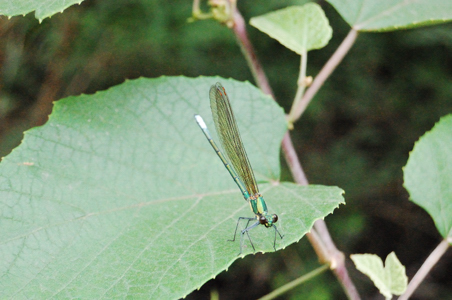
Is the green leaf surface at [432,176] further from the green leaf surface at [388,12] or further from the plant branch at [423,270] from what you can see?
the green leaf surface at [388,12]

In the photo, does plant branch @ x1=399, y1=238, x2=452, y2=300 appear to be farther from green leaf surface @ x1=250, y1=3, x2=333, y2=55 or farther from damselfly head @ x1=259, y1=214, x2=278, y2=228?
green leaf surface @ x1=250, y1=3, x2=333, y2=55

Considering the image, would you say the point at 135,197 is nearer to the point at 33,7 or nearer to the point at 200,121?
the point at 200,121

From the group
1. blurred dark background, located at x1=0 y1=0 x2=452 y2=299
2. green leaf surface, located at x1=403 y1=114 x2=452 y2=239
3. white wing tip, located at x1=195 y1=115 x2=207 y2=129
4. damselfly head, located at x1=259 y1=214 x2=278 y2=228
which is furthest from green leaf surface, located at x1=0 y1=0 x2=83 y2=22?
blurred dark background, located at x1=0 y1=0 x2=452 y2=299

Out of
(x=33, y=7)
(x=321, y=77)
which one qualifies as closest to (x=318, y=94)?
(x=321, y=77)

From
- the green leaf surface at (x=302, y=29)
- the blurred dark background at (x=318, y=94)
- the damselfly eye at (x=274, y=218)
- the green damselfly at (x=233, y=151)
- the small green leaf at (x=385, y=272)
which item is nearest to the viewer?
the small green leaf at (x=385, y=272)

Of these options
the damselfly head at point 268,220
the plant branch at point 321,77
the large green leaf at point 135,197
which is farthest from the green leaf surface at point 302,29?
the damselfly head at point 268,220

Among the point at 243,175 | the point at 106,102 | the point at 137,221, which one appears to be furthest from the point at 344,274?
the point at 106,102
